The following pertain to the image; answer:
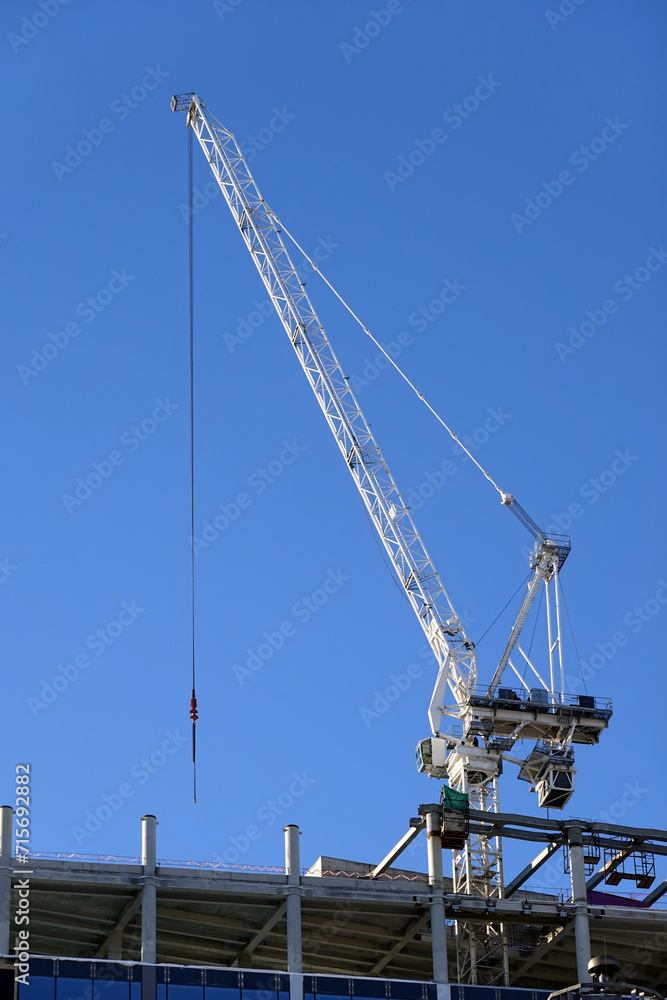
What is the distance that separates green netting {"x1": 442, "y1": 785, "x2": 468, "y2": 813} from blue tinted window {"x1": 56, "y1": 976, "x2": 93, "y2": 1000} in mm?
24658

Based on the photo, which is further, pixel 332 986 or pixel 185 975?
pixel 332 986

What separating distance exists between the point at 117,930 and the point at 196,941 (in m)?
6.44

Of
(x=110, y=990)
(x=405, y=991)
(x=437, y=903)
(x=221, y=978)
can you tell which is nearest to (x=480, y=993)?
(x=405, y=991)

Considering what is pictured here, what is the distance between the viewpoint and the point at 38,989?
3310 inches

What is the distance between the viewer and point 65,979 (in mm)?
84875

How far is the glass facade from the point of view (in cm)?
8469

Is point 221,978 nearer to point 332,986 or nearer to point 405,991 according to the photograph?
point 332,986

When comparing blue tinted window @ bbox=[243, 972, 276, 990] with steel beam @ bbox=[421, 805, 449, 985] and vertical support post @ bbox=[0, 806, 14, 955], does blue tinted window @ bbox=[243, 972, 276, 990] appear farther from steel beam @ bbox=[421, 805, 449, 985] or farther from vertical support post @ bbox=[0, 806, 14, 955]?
vertical support post @ bbox=[0, 806, 14, 955]

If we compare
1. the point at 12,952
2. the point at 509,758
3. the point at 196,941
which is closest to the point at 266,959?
the point at 196,941

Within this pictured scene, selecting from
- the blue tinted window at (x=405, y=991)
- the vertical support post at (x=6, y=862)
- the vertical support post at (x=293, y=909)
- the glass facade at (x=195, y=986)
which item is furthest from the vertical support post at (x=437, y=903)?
the vertical support post at (x=6, y=862)

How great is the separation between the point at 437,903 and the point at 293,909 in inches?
337

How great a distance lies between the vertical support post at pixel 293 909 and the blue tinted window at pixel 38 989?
1286 cm

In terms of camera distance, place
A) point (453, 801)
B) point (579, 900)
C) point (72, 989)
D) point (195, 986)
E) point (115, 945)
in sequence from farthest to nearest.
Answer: point (453, 801)
point (579, 900)
point (115, 945)
point (195, 986)
point (72, 989)

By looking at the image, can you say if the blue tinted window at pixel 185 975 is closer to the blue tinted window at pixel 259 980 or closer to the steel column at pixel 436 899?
the blue tinted window at pixel 259 980
